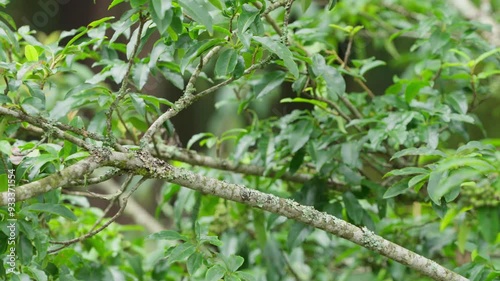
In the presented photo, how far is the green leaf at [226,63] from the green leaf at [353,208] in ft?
1.77

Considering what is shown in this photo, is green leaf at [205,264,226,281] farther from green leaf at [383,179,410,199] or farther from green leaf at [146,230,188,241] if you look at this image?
green leaf at [383,179,410,199]

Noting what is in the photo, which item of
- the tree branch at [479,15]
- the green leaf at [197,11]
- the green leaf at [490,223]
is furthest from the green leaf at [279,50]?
the tree branch at [479,15]

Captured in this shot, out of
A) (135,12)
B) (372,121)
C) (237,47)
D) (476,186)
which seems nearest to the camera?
(135,12)

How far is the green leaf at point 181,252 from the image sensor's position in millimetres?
1169

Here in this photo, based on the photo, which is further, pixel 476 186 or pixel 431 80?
pixel 431 80

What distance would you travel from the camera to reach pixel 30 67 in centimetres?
124

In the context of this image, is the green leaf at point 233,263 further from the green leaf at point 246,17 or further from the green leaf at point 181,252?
the green leaf at point 246,17

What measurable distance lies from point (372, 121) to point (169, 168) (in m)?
0.62

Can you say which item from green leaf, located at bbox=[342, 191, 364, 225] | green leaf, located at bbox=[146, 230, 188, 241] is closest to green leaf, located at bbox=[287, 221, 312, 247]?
green leaf, located at bbox=[342, 191, 364, 225]

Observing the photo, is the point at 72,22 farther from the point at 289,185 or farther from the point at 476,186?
the point at 476,186

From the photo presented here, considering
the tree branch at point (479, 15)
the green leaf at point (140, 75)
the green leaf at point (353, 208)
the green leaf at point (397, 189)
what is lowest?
the tree branch at point (479, 15)

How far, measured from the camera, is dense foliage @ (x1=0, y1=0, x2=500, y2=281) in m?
1.17

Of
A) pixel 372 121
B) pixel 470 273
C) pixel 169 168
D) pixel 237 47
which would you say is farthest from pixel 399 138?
pixel 169 168

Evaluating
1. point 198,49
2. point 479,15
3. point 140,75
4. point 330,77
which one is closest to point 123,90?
point 198,49
